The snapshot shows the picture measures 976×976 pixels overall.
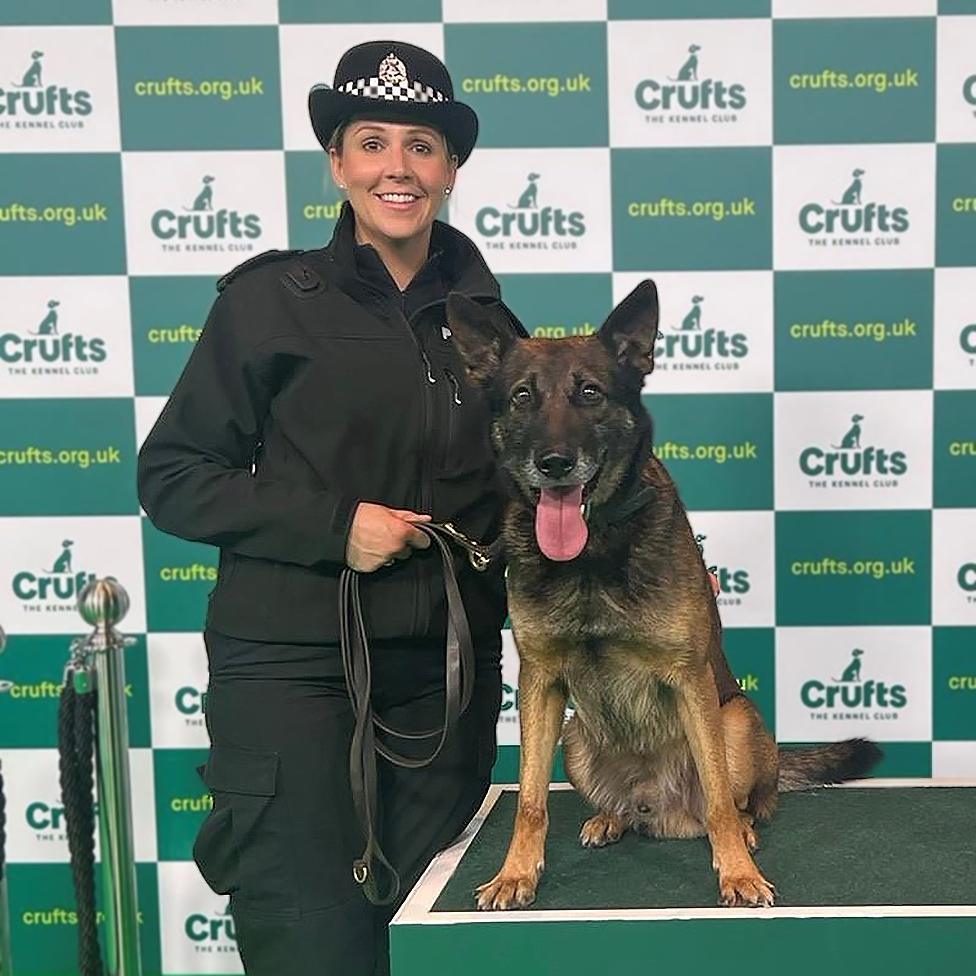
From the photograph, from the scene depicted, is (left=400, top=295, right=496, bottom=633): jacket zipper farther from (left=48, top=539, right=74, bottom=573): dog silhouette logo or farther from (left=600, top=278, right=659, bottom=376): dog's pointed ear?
(left=48, top=539, right=74, bottom=573): dog silhouette logo

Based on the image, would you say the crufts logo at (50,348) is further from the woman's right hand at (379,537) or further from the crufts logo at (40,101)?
the woman's right hand at (379,537)

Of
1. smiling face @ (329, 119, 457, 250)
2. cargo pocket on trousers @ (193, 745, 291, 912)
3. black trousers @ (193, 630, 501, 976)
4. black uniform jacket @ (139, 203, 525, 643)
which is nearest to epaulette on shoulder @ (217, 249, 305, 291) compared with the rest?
black uniform jacket @ (139, 203, 525, 643)

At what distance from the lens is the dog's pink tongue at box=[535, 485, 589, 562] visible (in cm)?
130

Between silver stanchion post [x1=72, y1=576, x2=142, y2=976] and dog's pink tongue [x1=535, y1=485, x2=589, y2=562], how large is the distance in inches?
34.4

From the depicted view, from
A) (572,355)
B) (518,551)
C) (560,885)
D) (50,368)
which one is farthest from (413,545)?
(50,368)

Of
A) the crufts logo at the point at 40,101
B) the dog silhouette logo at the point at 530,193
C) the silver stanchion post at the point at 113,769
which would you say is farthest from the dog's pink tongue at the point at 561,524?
the crufts logo at the point at 40,101

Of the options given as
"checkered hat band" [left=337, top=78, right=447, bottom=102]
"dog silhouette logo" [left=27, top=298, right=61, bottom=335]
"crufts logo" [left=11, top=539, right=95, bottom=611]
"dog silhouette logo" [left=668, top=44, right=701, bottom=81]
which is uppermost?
"dog silhouette logo" [left=668, top=44, right=701, bottom=81]

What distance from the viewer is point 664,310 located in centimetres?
240

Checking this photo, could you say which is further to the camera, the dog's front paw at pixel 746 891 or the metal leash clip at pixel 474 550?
the metal leash clip at pixel 474 550

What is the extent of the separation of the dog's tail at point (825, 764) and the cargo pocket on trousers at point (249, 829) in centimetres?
82

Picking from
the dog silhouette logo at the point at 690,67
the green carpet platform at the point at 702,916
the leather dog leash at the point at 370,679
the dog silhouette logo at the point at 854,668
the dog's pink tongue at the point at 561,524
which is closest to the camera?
the green carpet platform at the point at 702,916

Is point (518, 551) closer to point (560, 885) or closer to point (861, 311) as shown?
point (560, 885)

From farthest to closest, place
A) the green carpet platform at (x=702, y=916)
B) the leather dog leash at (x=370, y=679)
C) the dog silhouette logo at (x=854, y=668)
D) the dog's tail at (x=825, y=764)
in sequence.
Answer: the dog silhouette logo at (x=854, y=668) < the dog's tail at (x=825, y=764) < the leather dog leash at (x=370, y=679) < the green carpet platform at (x=702, y=916)

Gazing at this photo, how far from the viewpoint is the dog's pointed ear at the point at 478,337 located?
54.4 inches
